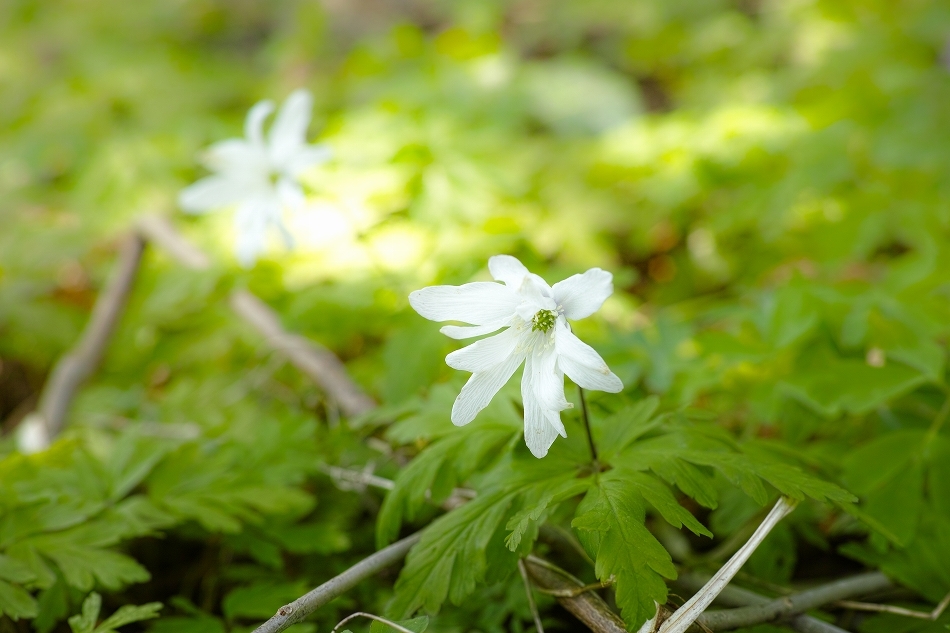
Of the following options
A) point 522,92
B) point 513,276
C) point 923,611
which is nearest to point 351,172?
point 522,92

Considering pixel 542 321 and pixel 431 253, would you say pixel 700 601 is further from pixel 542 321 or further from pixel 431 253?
pixel 431 253

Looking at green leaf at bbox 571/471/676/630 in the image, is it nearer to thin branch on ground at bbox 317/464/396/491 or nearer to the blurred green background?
the blurred green background

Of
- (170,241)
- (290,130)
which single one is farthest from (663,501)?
(170,241)

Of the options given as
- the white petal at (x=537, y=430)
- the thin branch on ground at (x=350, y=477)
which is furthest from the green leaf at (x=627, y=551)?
the thin branch on ground at (x=350, y=477)

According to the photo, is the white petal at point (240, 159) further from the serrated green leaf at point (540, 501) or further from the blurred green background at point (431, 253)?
the serrated green leaf at point (540, 501)

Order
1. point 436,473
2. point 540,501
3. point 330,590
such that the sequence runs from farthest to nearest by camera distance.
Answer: point 436,473 → point 330,590 → point 540,501

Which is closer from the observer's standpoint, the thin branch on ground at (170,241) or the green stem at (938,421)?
the green stem at (938,421)

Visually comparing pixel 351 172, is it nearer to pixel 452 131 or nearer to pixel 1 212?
pixel 452 131

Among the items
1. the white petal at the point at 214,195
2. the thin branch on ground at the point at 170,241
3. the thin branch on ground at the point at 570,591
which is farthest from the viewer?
the thin branch on ground at the point at 170,241
